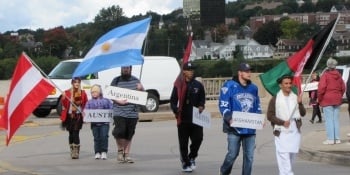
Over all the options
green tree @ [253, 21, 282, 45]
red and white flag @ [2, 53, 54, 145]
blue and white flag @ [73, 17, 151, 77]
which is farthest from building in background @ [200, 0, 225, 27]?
red and white flag @ [2, 53, 54, 145]

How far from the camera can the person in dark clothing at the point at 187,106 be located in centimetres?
1112

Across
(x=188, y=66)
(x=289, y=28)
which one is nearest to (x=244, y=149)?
(x=188, y=66)

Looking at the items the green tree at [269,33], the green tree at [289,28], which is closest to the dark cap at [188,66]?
the green tree at [289,28]

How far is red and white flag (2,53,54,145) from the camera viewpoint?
1136cm

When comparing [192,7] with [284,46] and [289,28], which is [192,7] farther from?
[289,28]

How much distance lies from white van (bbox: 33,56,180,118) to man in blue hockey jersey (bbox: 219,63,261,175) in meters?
16.2

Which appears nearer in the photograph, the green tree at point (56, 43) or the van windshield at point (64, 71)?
the van windshield at point (64, 71)

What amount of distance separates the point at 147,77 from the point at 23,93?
1563 centimetres

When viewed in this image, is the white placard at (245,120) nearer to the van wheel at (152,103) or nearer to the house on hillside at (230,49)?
the van wheel at (152,103)

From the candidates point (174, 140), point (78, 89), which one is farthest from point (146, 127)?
point (78, 89)

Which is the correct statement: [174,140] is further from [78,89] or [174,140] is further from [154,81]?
[154,81]

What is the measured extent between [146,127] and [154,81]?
5880mm

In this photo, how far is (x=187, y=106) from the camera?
1111 centimetres

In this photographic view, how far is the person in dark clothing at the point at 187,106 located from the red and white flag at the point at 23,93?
2316 mm
